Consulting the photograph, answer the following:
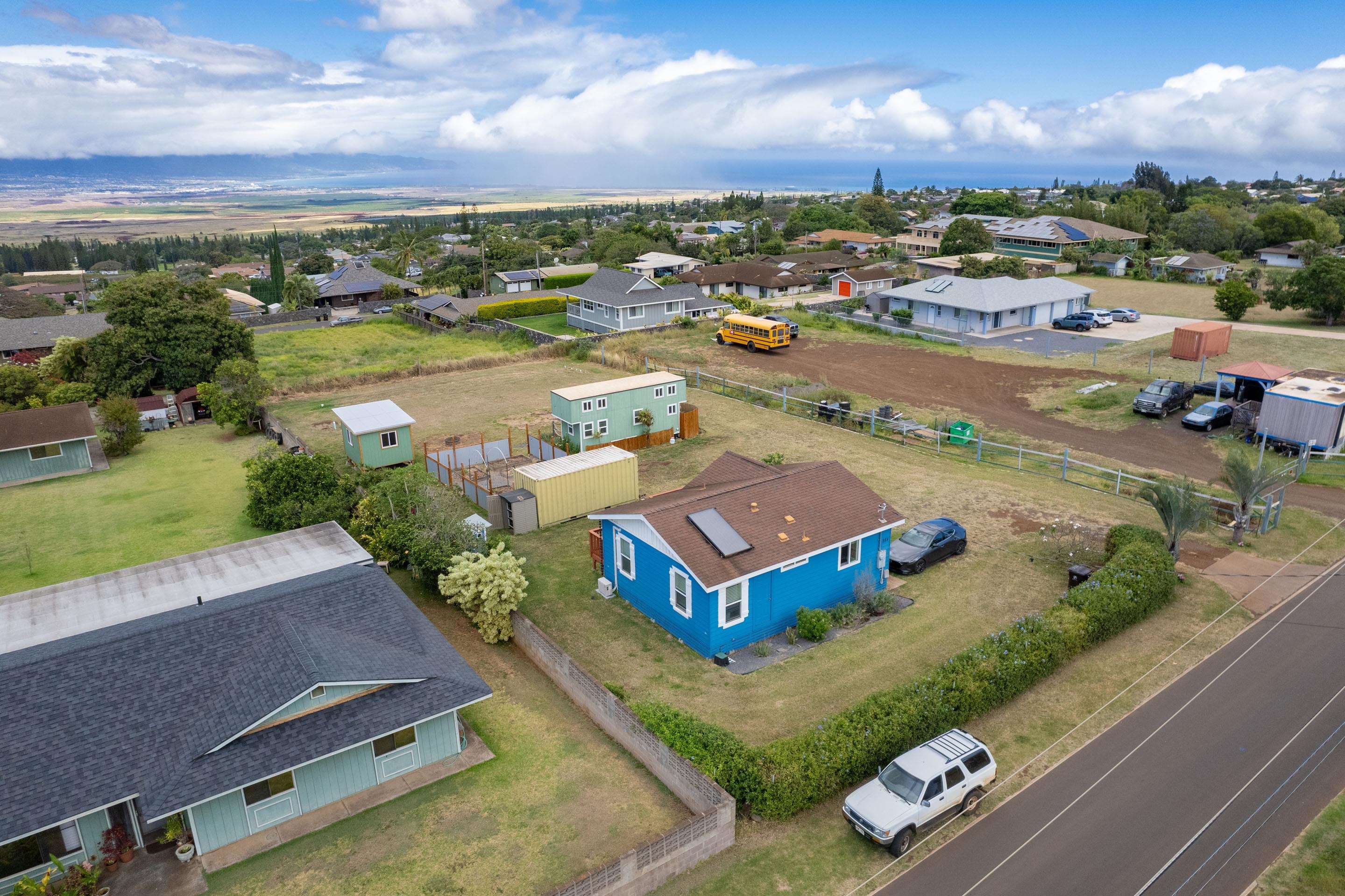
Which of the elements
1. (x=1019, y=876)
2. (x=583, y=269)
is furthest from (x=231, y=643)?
(x=583, y=269)

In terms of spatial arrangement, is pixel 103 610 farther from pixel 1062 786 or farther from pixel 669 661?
pixel 1062 786

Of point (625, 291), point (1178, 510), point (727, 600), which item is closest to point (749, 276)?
point (625, 291)

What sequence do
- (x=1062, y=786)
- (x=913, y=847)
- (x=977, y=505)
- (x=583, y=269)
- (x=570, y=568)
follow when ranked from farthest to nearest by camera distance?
(x=583, y=269) < (x=977, y=505) < (x=570, y=568) < (x=1062, y=786) < (x=913, y=847)

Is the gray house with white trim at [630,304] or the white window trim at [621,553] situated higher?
the gray house with white trim at [630,304]

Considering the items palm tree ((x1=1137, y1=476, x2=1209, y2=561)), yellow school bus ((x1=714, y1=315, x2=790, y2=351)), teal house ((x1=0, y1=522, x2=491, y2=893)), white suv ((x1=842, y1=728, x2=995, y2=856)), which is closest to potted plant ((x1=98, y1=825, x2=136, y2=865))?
teal house ((x1=0, y1=522, x2=491, y2=893))

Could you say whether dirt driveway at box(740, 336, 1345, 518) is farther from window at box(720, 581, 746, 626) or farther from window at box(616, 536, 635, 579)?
window at box(616, 536, 635, 579)

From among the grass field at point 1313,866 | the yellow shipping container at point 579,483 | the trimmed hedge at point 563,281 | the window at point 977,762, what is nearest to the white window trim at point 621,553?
the yellow shipping container at point 579,483

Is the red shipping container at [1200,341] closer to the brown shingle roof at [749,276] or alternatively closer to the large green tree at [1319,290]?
the large green tree at [1319,290]
